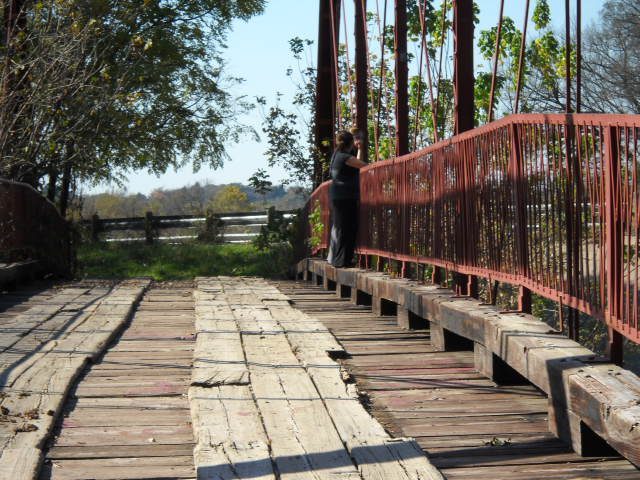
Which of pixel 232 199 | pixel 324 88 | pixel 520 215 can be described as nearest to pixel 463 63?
pixel 520 215

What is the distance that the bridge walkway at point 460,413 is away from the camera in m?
3.50

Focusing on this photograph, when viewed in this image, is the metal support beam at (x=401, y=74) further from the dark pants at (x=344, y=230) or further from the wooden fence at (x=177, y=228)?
the wooden fence at (x=177, y=228)

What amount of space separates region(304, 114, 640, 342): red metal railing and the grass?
53.5ft

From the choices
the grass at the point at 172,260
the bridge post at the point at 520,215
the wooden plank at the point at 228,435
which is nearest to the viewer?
the wooden plank at the point at 228,435

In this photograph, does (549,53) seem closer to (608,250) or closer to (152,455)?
(608,250)

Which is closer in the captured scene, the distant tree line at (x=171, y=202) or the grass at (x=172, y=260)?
the grass at (x=172, y=260)

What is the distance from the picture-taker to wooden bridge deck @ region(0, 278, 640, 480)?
3.43 m

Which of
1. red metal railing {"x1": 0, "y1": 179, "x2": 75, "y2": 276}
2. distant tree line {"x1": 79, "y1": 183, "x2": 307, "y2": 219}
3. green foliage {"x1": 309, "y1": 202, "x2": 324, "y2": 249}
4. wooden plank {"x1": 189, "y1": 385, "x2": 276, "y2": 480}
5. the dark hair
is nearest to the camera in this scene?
wooden plank {"x1": 189, "y1": 385, "x2": 276, "y2": 480}

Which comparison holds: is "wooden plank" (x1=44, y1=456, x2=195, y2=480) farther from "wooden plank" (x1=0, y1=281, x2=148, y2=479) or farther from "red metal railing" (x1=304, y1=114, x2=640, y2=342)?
"red metal railing" (x1=304, y1=114, x2=640, y2=342)

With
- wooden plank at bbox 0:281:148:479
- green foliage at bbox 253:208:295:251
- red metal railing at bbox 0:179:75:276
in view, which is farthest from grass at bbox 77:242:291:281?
wooden plank at bbox 0:281:148:479

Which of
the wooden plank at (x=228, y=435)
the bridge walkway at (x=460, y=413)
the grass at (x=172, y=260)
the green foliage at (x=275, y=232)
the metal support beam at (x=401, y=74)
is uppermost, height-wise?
the metal support beam at (x=401, y=74)

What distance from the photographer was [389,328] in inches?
284

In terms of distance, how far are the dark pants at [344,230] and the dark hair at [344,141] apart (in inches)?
20.0

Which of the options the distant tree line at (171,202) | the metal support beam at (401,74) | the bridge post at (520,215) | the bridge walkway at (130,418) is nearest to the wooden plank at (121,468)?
the bridge walkway at (130,418)
